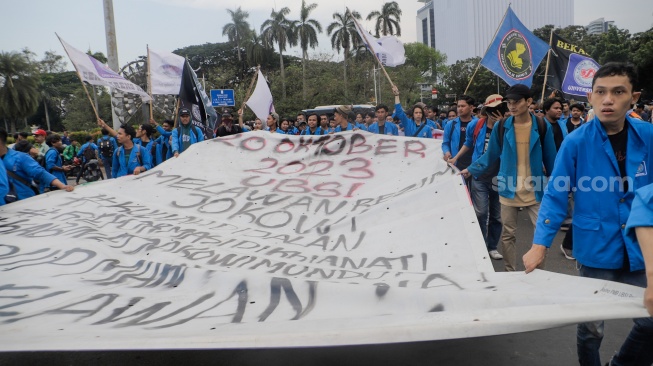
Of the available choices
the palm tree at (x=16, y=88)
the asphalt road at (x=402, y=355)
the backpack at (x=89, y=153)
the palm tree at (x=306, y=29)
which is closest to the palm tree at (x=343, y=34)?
the palm tree at (x=306, y=29)

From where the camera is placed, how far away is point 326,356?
3.41 metres

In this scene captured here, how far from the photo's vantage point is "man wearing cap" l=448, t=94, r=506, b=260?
510cm

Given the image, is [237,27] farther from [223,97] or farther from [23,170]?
[23,170]

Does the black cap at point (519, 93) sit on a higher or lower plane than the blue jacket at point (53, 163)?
higher

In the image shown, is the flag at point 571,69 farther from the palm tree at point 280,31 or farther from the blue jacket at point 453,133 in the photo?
the palm tree at point 280,31

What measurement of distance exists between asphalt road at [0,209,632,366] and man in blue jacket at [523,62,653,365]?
84 cm

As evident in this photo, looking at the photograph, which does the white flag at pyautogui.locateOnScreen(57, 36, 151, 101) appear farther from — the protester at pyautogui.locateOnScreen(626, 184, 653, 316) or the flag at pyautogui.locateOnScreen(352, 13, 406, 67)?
the protester at pyautogui.locateOnScreen(626, 184, 653, 316)

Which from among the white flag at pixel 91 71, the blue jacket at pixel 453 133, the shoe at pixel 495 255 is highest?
the white flag at pixel 91 71

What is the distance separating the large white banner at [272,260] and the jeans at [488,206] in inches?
22.3

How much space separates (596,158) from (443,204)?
5.94ft

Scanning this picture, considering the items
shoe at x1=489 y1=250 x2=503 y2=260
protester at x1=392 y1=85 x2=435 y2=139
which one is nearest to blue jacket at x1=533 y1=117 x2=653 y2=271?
shoe at x1=489 y1=250 x2=503 y2=260

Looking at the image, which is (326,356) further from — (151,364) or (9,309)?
(9,309)

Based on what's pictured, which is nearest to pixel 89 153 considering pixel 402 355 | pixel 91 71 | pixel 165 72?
pixel 165 72

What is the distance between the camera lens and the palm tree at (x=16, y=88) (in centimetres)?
5950
